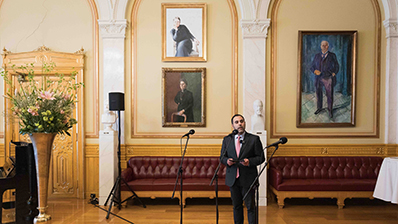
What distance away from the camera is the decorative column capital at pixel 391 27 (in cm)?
589

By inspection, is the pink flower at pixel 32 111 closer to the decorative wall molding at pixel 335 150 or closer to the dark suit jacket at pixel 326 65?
the decorative wall molding at pixel 335 150

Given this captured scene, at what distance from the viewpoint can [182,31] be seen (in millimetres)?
6062

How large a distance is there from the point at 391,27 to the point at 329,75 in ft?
5.15

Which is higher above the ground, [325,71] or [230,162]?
[325,71]

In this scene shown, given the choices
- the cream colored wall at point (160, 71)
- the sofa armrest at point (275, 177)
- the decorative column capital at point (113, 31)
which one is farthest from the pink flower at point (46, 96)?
the sofa armrest at point (275, 177)

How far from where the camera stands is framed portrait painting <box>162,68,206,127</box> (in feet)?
19.9

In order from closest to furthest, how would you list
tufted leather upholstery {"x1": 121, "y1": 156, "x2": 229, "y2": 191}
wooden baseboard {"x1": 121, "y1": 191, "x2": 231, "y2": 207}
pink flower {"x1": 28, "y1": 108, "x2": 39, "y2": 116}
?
pink flower {"x1": 28, "y1": 108, "x2": 39, "y2": 116}
wooden baseboard {"x1": 121, "y1": 191, "x2": 231, "y2": 207}
tufted leather upholstery {"x1": 121, "y1": 156, "x2": 229, "y2": 191}

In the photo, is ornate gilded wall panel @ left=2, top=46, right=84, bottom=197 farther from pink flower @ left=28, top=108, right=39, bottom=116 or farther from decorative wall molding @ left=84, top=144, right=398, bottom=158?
pink flower @ left=28, top=108, right=39, bottom=116

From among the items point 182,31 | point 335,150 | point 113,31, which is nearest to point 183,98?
point 182,31

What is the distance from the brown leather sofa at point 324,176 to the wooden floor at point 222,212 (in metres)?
0.28

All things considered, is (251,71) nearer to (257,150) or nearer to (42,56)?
(257,150)

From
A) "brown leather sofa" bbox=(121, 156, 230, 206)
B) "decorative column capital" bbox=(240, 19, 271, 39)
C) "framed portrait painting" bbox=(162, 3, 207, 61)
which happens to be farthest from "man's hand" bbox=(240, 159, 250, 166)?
"decorative column capital" bbox=(240, 19, 271, 39)

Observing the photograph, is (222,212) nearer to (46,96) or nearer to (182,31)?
(46,96)

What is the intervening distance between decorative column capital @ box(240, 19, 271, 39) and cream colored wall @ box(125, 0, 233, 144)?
30 cm
